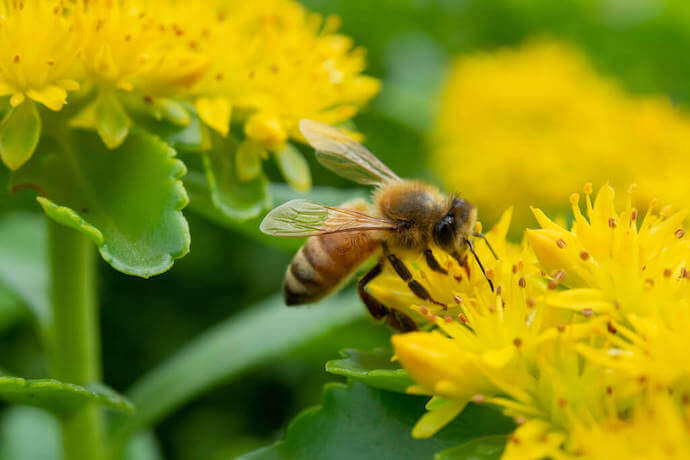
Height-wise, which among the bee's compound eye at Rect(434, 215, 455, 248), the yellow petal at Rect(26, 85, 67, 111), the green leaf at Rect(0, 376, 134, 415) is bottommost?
the green leaf at Rect(0, 376, 134, 415)

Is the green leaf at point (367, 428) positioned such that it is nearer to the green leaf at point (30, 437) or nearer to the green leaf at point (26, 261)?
the green leaf at point (26, 261)

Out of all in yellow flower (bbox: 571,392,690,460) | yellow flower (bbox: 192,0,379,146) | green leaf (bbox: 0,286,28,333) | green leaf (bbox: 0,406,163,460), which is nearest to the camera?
yellow flower (bbox: 571,392,690,460)

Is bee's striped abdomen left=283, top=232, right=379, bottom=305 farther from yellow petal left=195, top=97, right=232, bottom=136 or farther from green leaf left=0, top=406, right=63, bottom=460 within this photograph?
green leaf left=0, top=406, right=63, bottom=460

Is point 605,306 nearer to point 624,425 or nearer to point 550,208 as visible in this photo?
point 624,425

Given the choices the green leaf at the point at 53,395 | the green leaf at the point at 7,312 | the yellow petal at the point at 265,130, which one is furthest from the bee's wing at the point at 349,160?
the green leaf at the point at 7,312

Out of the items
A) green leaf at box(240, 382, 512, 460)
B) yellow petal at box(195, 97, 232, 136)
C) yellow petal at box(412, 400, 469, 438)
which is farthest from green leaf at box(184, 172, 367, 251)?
yellow petal at box(412, 400, 469, 438)

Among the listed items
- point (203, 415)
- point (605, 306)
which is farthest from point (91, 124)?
point (203, 415)
